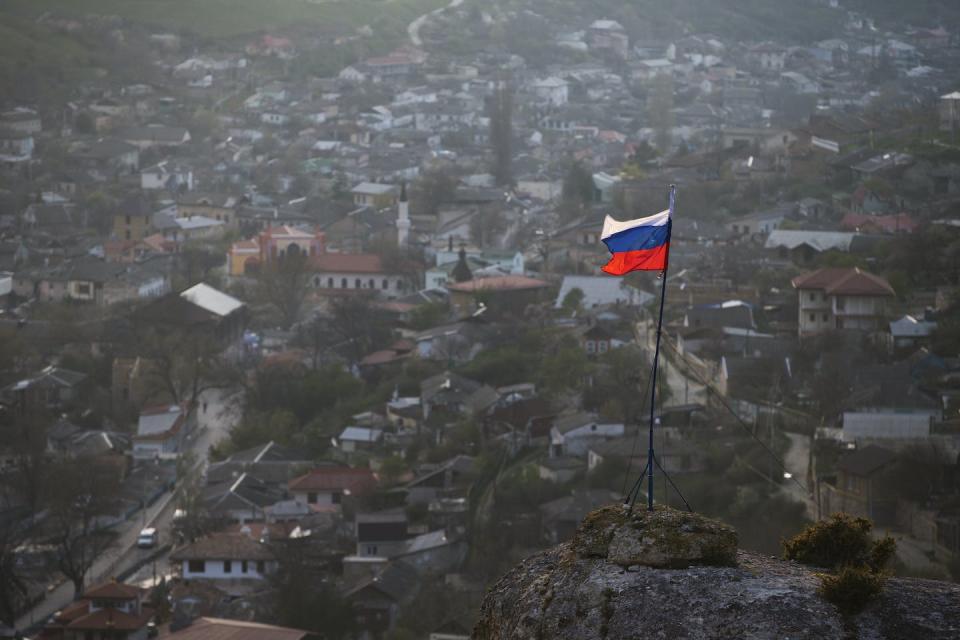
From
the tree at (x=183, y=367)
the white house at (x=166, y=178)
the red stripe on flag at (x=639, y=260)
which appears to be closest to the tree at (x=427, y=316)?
the tree at (x=183, y=367)

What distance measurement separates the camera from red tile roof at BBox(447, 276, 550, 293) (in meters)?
30.0

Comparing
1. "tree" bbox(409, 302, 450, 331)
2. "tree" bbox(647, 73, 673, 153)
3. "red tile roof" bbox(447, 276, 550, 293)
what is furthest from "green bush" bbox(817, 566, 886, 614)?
"tree" bbox(647, 73, 673, 153)

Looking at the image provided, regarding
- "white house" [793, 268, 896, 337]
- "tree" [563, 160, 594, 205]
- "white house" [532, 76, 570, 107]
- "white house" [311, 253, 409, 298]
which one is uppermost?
"white house" [793, 268, 896, 337]

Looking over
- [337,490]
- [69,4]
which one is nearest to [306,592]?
[337,490]

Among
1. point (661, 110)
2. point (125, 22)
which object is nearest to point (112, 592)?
point (661, 110)

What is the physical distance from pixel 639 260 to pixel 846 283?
18.4 meters

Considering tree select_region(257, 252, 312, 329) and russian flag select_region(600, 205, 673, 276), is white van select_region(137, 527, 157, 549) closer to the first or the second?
tree select_region(257, 252, 312, 329)

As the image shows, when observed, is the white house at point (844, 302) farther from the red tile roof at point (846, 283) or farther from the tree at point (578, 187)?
the tree at point (578, 187)

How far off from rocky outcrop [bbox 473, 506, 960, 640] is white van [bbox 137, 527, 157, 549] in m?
14.9

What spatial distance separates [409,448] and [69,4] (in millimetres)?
52300

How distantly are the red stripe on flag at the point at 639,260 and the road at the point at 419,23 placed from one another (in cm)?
6363

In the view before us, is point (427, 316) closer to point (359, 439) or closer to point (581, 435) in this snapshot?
point (359, 439)

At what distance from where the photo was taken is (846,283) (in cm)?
2408

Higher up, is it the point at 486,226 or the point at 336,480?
the point at 336,480
